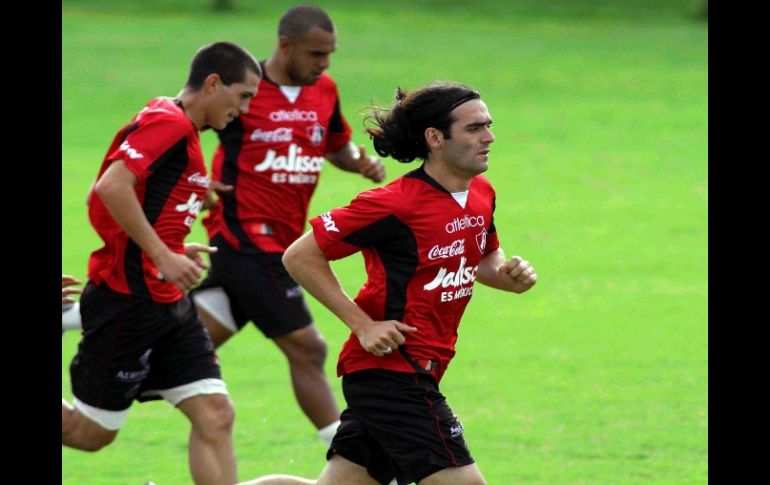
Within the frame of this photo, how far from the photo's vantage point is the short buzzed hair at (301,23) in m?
8.88

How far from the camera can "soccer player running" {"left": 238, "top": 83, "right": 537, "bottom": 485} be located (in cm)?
614

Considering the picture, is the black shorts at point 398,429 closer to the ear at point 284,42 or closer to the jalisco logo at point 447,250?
the jalisco logo at point 447,250

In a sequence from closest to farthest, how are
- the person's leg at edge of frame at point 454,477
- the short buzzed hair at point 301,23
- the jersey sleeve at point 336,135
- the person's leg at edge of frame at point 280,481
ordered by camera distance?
the person's leg at edge of frame at point 454,477
the person's leg at edge of frame at point 280,481
the short buzzed hair at point 301,23
the jersey sleeve at point 336,135

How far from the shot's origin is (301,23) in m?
8.88

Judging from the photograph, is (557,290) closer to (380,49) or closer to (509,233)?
(509,233)

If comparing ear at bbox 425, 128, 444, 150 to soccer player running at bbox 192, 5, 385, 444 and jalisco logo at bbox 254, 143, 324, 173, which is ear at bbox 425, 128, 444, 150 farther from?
jalisco logo at bbox 254, 143, 324, 173

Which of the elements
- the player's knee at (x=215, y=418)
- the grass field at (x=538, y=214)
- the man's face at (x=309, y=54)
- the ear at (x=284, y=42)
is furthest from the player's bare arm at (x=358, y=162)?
the player's knee at (x=215, y=418)

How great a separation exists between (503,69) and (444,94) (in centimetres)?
2479

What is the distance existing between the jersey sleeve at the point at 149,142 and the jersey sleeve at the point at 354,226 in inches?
47.2

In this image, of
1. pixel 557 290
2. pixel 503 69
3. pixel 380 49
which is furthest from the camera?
pixel 380 49

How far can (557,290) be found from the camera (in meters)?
14.1

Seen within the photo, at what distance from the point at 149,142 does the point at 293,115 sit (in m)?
2.09

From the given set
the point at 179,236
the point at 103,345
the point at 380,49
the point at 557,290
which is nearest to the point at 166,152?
the point at 179,236

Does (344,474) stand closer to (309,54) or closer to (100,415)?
(100,415)
